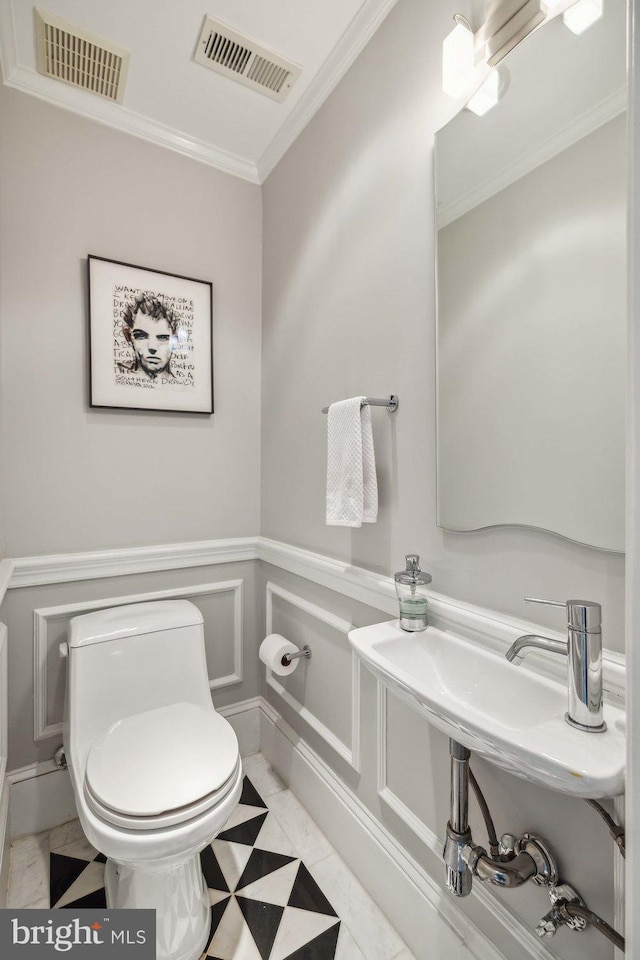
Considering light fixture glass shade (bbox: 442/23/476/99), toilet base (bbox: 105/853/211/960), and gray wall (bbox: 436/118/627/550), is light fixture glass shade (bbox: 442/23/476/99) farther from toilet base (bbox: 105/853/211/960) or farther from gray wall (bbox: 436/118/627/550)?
toilet base (bbox: 105/853/211/960)

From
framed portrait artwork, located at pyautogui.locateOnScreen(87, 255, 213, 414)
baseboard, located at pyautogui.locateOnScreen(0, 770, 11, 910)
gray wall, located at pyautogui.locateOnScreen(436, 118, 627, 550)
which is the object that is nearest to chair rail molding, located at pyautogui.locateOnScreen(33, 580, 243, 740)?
baseboard, located at pyautogui.locateOnScreen(0, 770, 11, 910)

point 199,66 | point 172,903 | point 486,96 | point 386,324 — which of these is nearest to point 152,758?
point 172,903

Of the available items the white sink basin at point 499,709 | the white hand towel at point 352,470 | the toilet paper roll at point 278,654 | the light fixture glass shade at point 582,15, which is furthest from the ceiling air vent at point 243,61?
the toilet paper roll at point 278,654

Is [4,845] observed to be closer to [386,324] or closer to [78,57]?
[386,324]

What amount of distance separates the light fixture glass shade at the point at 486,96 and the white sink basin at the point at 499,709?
119 cm

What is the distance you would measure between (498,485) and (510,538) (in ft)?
0.38

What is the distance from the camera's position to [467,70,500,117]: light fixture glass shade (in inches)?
38.4

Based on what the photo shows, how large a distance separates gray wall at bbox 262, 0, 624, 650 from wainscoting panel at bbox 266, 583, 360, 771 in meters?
0.25

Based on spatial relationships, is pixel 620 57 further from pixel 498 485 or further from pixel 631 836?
pixel 631 836

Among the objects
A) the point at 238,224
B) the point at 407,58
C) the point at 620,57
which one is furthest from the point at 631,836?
the point at 238,224

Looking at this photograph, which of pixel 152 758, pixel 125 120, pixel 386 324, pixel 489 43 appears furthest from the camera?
pixel 125 120

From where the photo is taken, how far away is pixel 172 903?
1.14 metres

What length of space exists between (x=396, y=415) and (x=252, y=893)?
146cm

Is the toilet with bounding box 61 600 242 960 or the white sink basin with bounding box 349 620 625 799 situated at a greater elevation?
the white sink basin with bounding box 349 620 625 799
